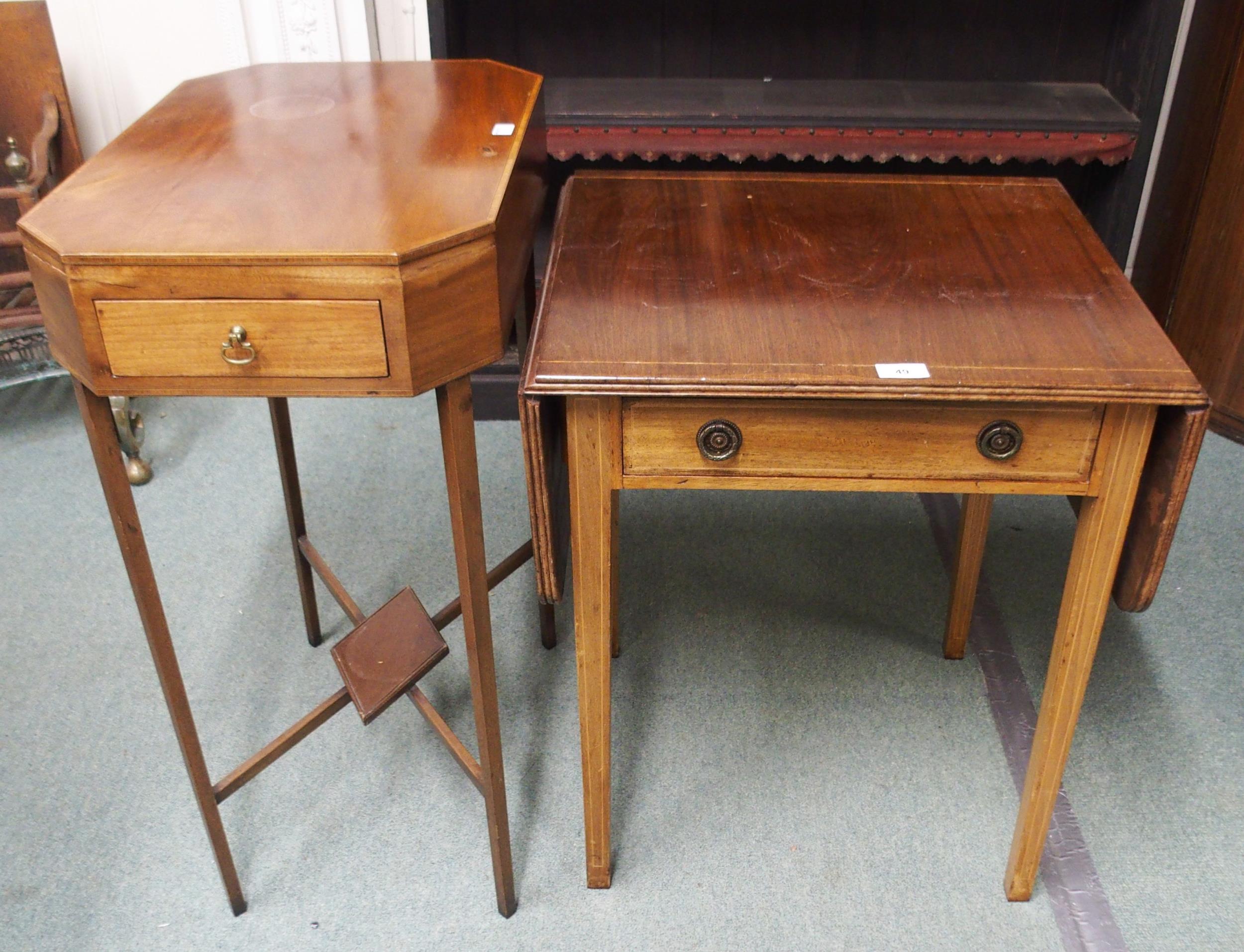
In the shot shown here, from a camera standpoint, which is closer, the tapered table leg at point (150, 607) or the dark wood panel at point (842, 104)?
the tapered table leg at point (150, 607)

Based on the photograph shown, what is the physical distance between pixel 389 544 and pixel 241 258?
130 cm

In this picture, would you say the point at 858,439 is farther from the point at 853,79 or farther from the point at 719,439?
the point at 853,79

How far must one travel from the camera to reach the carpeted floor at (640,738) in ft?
5.29

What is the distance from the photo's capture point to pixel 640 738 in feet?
6.19

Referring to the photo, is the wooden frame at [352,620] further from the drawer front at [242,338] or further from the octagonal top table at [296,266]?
the drawer front at [242,338]

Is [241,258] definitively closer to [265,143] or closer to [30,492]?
[265,143]

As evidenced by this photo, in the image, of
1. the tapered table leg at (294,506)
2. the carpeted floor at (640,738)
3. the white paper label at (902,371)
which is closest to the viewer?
the white paper label at (902,371)

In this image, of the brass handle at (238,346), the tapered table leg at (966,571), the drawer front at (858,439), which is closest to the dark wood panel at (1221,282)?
the tapered table leg at (966,571)

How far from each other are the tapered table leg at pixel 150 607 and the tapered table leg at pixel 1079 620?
1.10 meters

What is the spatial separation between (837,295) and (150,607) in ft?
3.02

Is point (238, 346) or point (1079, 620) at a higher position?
point (238, 346)

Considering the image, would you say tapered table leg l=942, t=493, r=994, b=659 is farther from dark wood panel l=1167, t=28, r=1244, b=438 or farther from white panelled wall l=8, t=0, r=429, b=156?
white panelled wall l=8, t=0, r=429, b=156

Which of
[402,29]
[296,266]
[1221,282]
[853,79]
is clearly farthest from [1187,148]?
[296,266]

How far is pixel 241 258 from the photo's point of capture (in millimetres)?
1094
